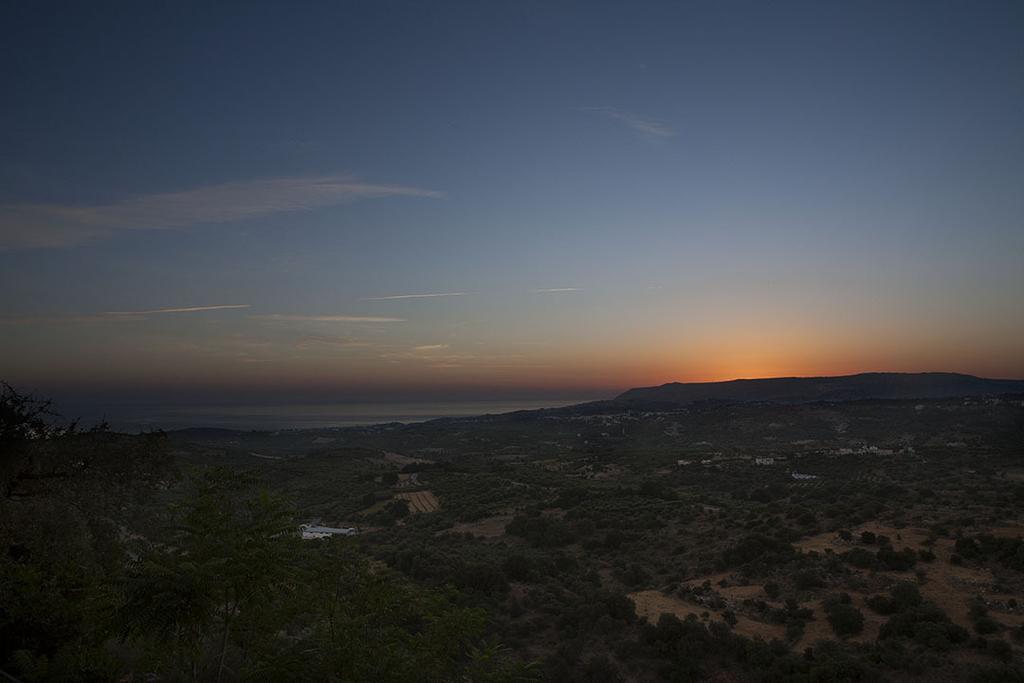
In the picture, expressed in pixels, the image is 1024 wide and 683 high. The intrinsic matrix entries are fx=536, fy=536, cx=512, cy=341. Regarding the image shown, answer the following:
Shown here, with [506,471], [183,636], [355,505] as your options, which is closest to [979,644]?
[183,636]

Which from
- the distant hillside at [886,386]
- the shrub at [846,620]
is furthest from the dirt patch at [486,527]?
the distant hillside at [886,386]

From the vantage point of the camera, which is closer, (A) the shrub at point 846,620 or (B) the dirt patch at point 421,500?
(A) the shrub at point 846,620

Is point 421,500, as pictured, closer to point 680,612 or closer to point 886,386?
point 680,612

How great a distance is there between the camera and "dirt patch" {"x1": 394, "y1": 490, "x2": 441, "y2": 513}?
40.2 meters

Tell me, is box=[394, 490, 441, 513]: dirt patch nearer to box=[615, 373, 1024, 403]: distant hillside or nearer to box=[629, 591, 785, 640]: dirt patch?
box=[629, 591, 785, 640]: dirt patch

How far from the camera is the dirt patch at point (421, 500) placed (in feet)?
132

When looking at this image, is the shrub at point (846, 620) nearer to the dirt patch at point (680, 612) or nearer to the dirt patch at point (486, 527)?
the dirt patch at point (680, 612)

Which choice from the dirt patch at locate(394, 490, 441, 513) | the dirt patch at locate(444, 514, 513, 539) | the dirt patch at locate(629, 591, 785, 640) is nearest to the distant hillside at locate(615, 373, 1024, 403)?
the dirt patch at locate(394, 490, 441, 513)

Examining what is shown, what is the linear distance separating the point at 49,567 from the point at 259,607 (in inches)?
283

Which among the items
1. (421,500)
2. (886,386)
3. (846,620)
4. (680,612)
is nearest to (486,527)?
(421,500)

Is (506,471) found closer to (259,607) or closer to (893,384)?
(259,607)

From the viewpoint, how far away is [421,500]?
1734 inches

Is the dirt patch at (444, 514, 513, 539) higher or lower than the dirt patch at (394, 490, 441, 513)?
higher

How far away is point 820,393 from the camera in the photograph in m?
172
